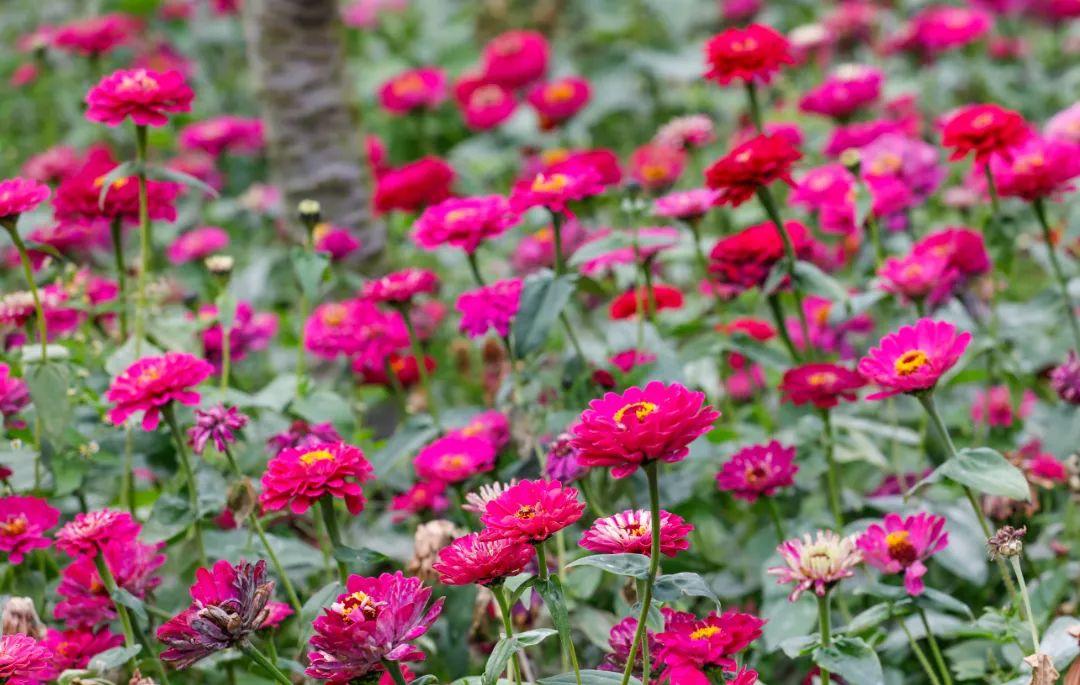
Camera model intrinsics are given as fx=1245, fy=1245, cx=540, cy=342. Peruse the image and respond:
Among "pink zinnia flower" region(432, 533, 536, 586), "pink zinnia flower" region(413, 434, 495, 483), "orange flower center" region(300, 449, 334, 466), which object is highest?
"pink zinnia flower" region(432, 533, 536, 586)

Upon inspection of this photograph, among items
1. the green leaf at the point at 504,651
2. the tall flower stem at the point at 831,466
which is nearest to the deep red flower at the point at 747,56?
the tall flower stem at the point at 831,466

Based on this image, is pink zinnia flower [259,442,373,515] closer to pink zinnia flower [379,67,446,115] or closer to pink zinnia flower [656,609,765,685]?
pink zinnia flower [656,609,765,685]

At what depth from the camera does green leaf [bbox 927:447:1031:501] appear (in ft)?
4.47

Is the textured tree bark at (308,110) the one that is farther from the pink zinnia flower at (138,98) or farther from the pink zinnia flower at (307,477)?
the pink zinnia flower at (307,477)

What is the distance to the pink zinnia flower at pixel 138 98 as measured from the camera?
1.68m

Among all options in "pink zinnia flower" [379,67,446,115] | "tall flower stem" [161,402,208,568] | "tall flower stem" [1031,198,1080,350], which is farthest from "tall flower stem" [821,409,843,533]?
"pink zinnia flower" [379,67,446,115]

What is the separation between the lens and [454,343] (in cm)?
270

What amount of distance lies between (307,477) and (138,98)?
0.64 meters

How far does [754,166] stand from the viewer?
5.57ft

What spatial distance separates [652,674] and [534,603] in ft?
1.13

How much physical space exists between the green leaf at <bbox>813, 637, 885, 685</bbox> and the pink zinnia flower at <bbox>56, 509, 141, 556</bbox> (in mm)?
800

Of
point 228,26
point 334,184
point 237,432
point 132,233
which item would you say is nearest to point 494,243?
point 334,184

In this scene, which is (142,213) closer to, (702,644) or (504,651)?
(504,651)

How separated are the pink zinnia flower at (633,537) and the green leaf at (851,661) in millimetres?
208
